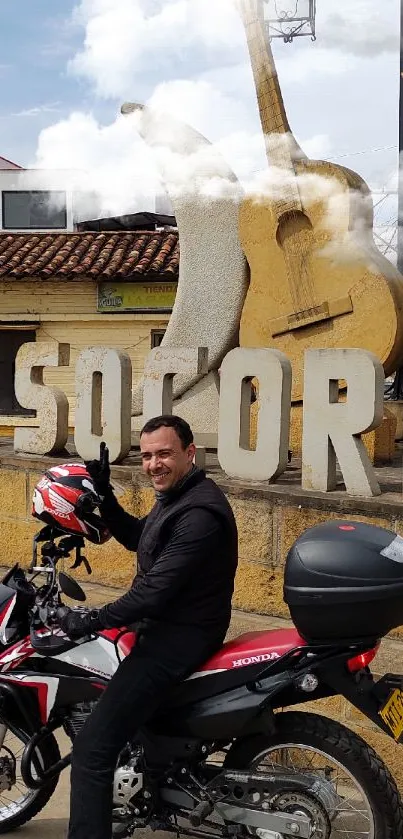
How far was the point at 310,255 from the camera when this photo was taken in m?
7.04

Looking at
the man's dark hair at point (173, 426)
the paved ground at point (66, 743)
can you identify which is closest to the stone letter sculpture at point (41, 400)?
the paved ground at point (66, 743)

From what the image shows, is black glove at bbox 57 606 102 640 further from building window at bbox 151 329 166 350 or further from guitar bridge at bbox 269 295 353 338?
building window at bbox 151 329 166 350

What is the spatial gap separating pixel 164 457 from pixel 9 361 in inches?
562

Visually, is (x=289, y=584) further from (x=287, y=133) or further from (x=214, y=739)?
(x=287, y=133)

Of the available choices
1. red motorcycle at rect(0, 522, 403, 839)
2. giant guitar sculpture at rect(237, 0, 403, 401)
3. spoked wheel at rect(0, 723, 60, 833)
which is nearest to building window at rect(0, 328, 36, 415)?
giant guitar sculpture at rect(237, 0, 403, 401)

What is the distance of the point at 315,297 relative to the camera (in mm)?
7055

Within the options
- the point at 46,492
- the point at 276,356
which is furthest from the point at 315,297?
the point at 46,492

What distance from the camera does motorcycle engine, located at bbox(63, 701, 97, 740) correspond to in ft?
10.1

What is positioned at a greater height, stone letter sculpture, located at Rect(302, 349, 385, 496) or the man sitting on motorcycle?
stone letter sculpture, located at Rect(302, 349, 385, 496)

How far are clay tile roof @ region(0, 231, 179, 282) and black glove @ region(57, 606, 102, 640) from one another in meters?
12.4

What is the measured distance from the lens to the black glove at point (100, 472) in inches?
122

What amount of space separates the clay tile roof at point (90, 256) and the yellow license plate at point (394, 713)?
498 inches

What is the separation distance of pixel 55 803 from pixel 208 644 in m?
1.22

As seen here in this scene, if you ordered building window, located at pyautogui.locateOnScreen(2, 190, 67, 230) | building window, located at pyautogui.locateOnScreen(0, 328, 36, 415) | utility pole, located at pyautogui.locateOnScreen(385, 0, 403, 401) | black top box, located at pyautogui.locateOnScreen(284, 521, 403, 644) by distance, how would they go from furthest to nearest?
building window, located at pyautogui.locateOnScreen(2, 190, 67, 230), building window, located at pyautogui.locateOnScreen(0, 328, 36, 415), utility pole, located at pyautogui.locateOnScreen(385, 0, 403, 401), black top box, located at pyautogui.locateOnScreen(284, 521, 403, 644)
